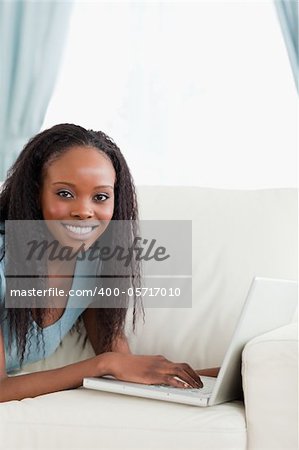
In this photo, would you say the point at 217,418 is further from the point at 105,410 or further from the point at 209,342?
the point at 209,342

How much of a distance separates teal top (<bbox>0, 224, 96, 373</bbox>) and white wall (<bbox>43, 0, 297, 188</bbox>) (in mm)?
1255

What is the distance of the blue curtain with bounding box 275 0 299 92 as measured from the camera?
2900 mm

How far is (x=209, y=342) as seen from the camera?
1970 mm

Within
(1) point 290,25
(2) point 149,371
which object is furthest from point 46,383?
(1) point 290,25

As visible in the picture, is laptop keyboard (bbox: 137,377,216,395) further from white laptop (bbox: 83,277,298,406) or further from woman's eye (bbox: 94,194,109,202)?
woman's eye (bbox: 94,194,109,202)

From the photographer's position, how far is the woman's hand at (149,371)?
1569 mm

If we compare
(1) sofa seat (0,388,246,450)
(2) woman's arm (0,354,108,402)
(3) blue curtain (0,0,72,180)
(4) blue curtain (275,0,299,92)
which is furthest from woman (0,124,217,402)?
(4) blue curtain (275,0,299,92)

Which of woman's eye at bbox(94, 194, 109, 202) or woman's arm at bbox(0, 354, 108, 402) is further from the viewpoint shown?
woman's eye at bbox(94, 194, 109, 202)

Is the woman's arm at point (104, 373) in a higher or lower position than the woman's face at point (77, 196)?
lower

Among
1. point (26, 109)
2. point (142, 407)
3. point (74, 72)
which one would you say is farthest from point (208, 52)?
point (142, 407)

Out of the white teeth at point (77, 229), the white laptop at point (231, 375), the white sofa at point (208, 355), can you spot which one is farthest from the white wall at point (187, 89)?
the white laptop at point (231, 375)

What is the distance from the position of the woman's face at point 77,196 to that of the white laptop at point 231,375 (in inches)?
16.2

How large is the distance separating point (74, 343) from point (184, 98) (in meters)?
1.46

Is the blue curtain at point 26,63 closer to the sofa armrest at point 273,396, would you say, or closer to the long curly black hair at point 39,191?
the long curly black hair at point 39,191
